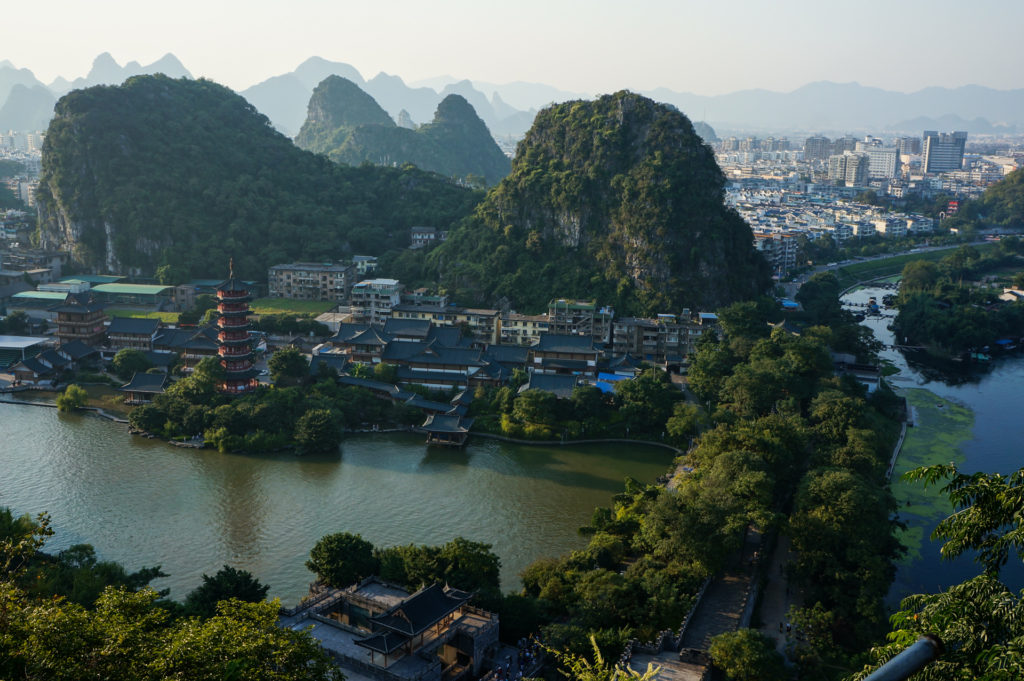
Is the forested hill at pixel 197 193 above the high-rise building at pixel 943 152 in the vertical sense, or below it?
below

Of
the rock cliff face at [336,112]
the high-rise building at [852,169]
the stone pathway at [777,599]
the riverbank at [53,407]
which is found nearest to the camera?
the stone pathway at [777,599]

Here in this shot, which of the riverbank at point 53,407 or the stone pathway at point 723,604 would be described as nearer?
the stone pathway at point 723,604

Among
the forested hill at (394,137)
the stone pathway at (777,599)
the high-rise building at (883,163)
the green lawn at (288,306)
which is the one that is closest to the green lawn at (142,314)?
the green lawn at (288,306)

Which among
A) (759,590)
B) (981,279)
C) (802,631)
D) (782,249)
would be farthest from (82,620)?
(981,279)

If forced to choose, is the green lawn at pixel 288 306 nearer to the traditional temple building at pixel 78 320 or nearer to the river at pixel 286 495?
the traditional temple building at pixel 78 320

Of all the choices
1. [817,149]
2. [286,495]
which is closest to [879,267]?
[286,495]

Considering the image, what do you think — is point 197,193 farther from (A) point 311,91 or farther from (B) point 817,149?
(A) point 311,91
